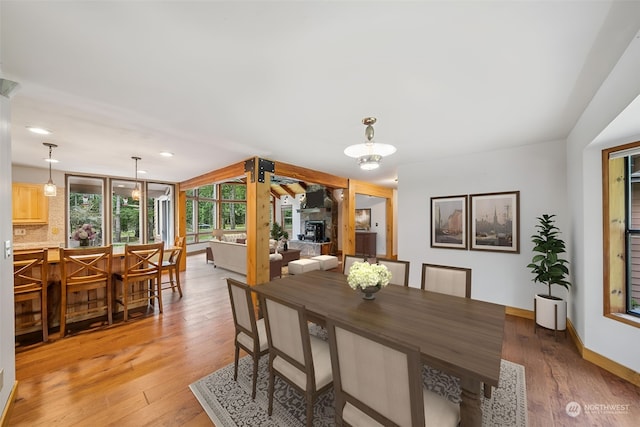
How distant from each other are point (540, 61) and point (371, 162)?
4.05 feet

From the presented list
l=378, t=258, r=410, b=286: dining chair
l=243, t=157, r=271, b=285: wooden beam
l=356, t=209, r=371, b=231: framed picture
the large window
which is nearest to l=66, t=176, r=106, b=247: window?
the large window

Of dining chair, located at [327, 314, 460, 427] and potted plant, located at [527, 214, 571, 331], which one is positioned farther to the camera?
potted plant, located at [527, 214, 571, 331]

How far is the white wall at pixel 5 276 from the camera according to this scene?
1.60 m

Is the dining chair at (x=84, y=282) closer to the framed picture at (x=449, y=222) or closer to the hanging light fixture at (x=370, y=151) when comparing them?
the hanging light fixture at (x=370, y=151)

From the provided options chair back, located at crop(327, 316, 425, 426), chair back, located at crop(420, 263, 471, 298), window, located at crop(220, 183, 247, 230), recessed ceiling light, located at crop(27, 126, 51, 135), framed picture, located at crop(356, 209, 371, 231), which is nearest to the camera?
chair back, located at crop(327, 316, 425, 426)

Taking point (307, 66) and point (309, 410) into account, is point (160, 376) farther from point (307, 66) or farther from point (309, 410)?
point (307, 66)

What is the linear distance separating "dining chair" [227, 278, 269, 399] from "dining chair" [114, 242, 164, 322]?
2.20m

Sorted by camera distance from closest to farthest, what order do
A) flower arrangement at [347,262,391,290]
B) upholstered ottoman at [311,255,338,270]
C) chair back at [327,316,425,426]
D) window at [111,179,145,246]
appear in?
1. chair back at [327,316,425,426]
2. flower arrangement at [347,262,391,290]
3. window at [111,179,145,246]
4. upholstered ottoman at [311,255,338,270]

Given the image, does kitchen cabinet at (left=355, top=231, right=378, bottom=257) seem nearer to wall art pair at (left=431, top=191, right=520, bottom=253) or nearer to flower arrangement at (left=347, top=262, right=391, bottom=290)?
wall art pair at (left=431, top=191, right=520, bottom=253)

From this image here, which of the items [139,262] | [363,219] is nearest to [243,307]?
[139,262]

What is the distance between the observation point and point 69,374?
214cm

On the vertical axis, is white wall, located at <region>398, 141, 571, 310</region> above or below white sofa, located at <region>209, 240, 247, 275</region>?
above

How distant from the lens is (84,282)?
9.66ft

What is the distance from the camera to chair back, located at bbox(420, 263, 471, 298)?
2238mm
